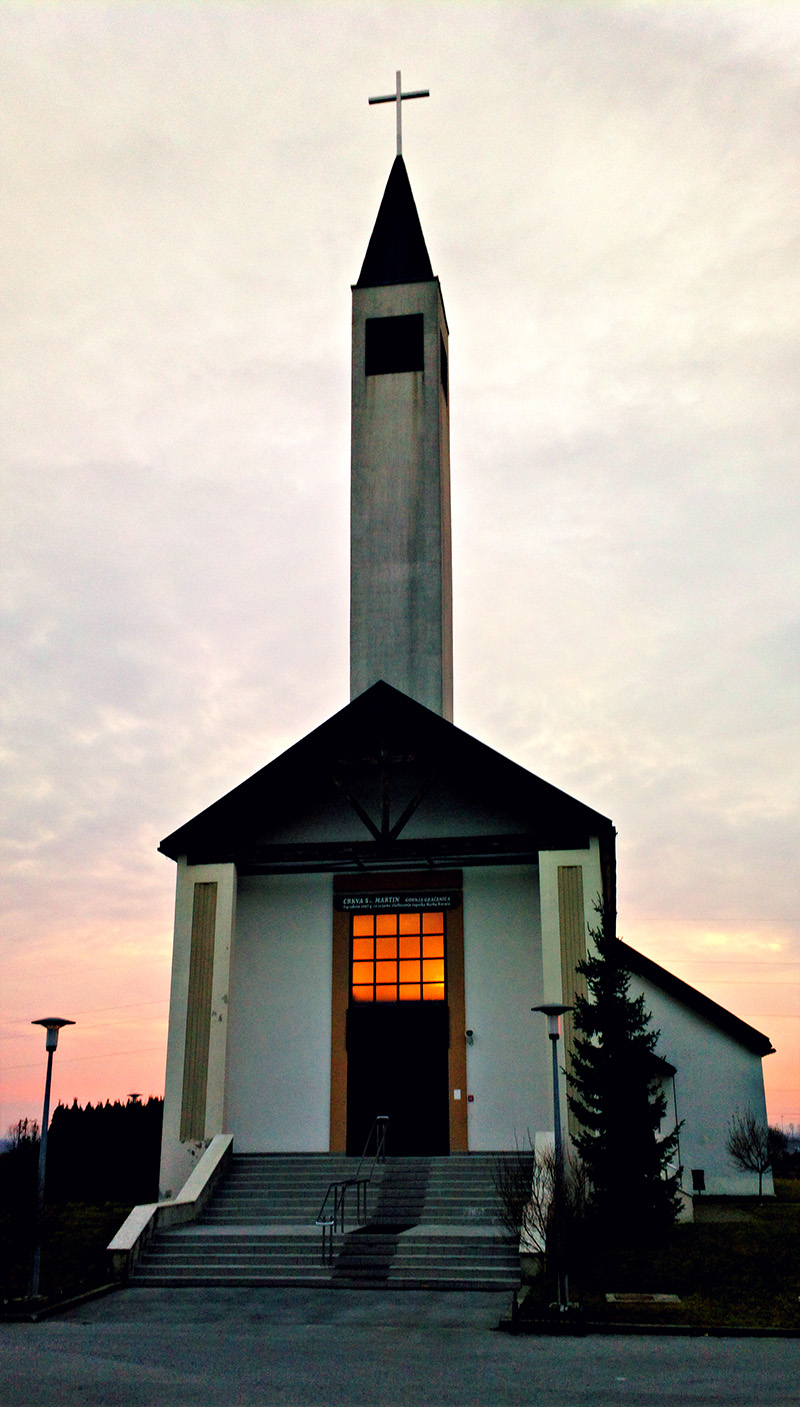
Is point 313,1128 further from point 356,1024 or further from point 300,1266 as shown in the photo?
point 300,1266

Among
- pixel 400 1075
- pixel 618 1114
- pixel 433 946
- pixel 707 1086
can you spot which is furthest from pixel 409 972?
pixel 707 1086

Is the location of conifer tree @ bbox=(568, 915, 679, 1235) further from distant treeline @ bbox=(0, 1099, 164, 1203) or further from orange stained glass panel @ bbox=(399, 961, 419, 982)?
distant treeline @ bbox=(0, 1099, 164, 1203)

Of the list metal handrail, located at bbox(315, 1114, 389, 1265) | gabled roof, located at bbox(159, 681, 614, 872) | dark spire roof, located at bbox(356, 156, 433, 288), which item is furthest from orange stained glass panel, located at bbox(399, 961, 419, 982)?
dark spire roof, located at bbox(356, 156, 433, 288)

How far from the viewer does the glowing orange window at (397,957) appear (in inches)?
832

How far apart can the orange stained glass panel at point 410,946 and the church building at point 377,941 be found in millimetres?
26

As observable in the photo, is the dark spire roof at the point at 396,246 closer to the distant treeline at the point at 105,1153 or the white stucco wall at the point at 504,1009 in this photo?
the white stucco wall at the point at 504,1009

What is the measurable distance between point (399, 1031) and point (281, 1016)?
2190 mm

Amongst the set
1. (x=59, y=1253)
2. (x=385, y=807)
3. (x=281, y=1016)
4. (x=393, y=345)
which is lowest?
(x=59, y=1253)

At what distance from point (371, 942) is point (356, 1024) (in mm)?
1491

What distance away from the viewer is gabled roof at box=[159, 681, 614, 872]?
19.9 meters

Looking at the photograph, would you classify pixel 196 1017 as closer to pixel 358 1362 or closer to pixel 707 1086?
pixel 358 1362

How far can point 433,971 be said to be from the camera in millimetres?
21219

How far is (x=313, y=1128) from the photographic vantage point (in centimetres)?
2036

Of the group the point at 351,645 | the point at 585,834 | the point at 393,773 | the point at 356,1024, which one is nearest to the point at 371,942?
the point at 356,1024
